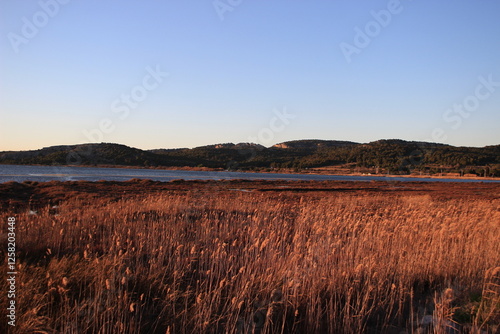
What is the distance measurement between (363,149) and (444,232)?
16104 centimetres

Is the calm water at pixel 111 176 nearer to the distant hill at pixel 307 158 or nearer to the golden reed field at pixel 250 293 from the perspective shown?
the distant hill at pixel 307 158

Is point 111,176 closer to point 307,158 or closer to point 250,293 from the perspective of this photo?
point 250,293

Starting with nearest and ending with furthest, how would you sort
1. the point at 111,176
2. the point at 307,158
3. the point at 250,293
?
the point at 250,293
the point at 111,176
the point at 307,158

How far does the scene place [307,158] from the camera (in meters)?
161

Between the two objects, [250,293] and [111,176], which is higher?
[250,293]

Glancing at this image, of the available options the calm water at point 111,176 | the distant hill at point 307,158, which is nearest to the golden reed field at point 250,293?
the calm water at point 111,176

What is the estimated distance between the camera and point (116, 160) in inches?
5423

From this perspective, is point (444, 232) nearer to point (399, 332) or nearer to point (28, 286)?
point (399, 332)

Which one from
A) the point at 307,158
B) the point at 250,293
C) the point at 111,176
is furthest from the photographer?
the point at 307,158

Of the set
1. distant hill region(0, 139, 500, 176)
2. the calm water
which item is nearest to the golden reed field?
the calm water

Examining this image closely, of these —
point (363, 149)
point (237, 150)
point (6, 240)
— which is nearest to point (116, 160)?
point (237, 150)

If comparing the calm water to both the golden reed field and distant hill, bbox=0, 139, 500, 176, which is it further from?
the golden reed field

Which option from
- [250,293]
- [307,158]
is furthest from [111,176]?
[307,158]

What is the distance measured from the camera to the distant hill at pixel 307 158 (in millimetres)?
134500
